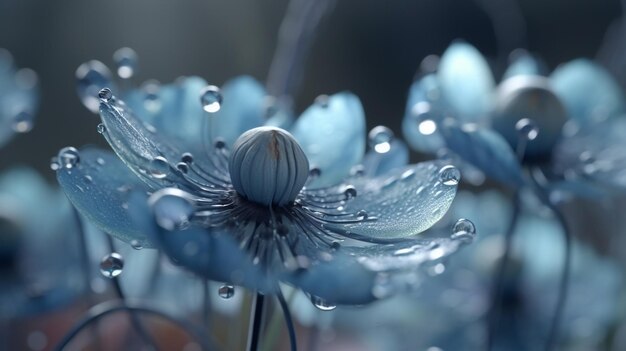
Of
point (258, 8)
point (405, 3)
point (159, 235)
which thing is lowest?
point (159, 235)

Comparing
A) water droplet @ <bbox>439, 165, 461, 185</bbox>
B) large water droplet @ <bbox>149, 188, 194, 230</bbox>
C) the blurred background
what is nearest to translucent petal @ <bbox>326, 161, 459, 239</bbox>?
water droplet @ <bbox>439, 165, 461, 185</bbox>

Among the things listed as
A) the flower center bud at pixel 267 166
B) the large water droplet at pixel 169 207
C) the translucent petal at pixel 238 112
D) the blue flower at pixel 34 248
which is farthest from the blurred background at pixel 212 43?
the large water droplet at pixel 169 207

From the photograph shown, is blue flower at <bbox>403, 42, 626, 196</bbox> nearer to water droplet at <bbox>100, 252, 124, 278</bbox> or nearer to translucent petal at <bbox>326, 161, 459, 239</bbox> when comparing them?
translucent petal at <bbox>326, 161, 459, 239</bbox>

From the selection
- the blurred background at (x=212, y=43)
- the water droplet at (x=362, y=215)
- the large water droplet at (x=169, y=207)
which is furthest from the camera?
the blurred background at (x=212, y=43)

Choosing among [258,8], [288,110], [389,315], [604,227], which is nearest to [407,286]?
[288,110]

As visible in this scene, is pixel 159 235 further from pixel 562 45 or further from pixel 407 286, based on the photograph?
pixel 562 45

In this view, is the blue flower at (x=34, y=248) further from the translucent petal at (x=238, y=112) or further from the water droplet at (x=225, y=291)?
the water droplet at (x=225, y=291)
